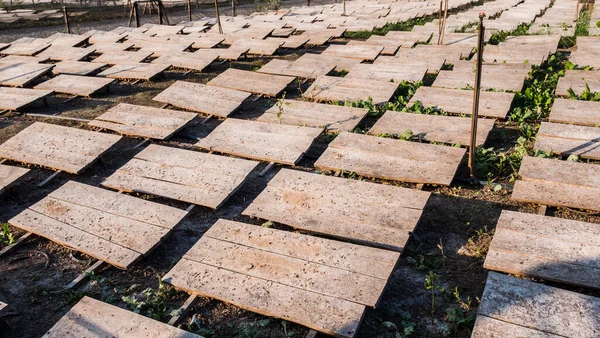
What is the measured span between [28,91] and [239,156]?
554cm

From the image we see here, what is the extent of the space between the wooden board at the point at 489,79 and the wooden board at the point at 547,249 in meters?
4.55

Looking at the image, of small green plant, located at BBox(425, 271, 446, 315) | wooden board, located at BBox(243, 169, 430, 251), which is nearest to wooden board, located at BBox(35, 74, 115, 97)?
wooden board, located at BBox(243, 169, 430, 251)

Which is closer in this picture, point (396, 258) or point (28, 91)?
point (396, 258)

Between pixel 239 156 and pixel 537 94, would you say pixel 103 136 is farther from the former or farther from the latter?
pixel 537 94

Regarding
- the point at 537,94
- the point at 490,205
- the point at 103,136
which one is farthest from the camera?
the point at 537,94

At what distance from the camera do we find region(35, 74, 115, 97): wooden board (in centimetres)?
999

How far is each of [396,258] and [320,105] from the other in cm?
456

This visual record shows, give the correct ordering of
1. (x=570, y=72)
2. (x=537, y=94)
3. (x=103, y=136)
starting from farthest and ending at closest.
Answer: (x=570, y=72), (x=537, y=94), (x=103, y=136)

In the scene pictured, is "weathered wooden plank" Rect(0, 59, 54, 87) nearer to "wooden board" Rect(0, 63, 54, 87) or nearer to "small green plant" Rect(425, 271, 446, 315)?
"wooden board" Rect(0, 63, 54, 87)

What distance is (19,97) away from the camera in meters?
9.70

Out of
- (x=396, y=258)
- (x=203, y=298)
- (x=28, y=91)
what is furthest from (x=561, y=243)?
(x=28, y=91)

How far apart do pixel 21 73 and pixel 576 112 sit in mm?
11079

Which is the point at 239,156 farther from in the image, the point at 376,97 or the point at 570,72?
the point at 570,72

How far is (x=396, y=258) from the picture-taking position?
445cm
